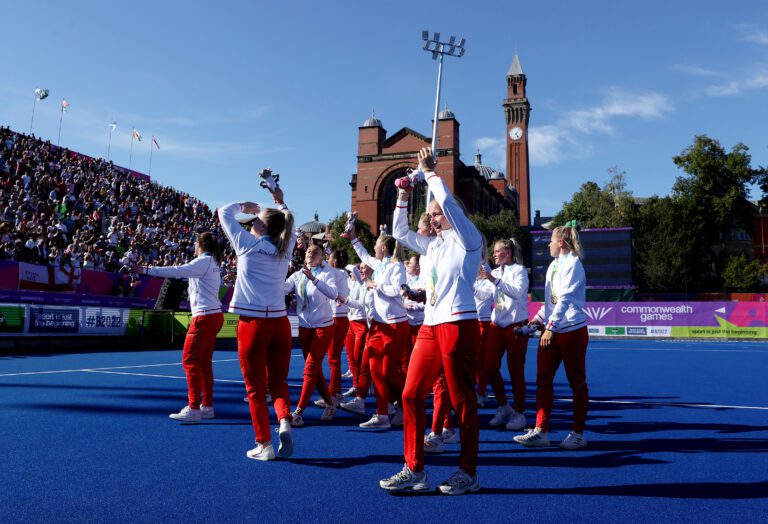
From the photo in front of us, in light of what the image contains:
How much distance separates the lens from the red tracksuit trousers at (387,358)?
20.0 ft

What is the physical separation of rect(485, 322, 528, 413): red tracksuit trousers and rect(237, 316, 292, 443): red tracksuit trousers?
2.80 metres

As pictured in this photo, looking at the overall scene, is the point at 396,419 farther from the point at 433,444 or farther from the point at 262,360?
the point at 262,360

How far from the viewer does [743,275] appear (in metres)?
52.0

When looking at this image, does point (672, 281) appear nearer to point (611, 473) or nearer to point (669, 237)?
point (669, 237)

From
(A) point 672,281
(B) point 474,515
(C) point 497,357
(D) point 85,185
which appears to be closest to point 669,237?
(A) point 672,281

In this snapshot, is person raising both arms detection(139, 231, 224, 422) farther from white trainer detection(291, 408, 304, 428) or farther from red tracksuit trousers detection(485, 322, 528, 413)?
red tracksuit trousers detection(485, 322, 528, 413)

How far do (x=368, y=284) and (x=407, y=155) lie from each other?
58594 millimetres

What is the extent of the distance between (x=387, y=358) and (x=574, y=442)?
2016 mm

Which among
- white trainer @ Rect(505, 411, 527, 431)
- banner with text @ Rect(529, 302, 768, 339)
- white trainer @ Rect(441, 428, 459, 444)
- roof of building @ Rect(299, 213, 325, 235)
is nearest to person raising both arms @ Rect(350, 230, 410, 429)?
white trainer @ Rect(441, 428, 459, 444)

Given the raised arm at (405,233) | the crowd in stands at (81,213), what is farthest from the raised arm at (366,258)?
the crowd in stands at (81,213)

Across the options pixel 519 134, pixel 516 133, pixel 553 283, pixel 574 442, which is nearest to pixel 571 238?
pixel 553 283

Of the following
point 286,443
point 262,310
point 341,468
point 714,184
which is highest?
point 714,184

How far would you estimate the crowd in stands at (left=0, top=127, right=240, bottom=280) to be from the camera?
19547 mm

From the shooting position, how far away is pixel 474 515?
3.51 metres
